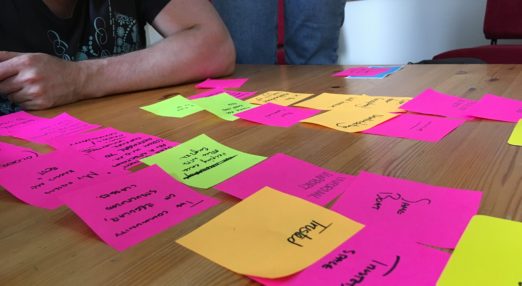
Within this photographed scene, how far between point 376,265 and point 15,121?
752mm

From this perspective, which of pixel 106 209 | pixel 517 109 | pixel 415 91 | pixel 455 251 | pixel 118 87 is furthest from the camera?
pixel 118 87

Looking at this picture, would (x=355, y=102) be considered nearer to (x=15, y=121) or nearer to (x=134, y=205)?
(x=134, y=205)

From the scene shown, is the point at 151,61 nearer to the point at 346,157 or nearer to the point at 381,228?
the point at 346,157

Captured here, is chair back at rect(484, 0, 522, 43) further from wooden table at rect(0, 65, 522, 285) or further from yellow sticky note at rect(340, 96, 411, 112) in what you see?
yellow sticky note at rect(340, 96, 411, 112)

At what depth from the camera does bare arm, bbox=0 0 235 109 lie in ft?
2.87

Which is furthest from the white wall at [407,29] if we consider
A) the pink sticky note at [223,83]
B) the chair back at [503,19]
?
the pink sticky note at [223,83]

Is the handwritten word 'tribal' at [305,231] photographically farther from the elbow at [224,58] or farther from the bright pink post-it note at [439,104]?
the elbow at [224,58]

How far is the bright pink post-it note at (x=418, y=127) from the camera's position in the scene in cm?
57

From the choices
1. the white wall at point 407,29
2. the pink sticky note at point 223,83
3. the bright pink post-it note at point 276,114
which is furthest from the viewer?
the white wall at point 407,29

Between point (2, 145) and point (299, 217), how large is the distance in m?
0.52

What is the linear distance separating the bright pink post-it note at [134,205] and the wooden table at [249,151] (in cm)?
1

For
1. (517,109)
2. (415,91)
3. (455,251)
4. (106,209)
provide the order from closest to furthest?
1. (455,251)
2. (106,209)
3. (517,109)
4. (415,91)

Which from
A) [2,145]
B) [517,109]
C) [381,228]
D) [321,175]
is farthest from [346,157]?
[2,145]

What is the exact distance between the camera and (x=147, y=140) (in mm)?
643
